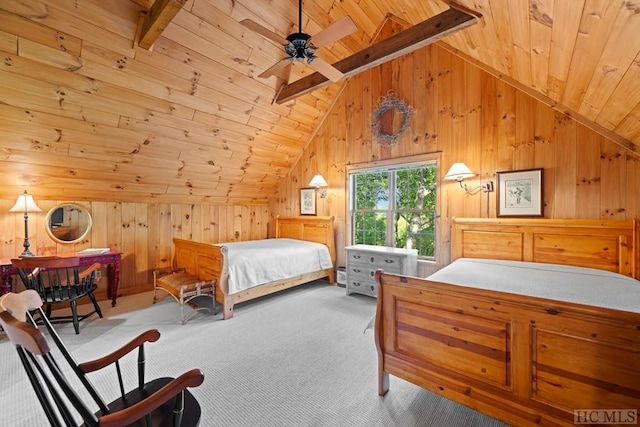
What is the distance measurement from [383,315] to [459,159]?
2.63m

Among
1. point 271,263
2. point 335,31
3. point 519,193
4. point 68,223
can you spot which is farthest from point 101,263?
point 519,193

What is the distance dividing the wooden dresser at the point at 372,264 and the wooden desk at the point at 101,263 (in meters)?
3.18

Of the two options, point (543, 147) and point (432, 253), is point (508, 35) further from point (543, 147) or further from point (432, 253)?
point (432, 253)

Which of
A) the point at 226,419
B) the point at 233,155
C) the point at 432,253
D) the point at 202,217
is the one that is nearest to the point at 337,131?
the point at 233,155

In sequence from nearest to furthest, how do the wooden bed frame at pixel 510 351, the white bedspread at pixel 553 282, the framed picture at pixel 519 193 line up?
1. the wooden bed frame at pixel 510 351
2. the white bedspread at pixel 553 282
3. the framed picture at pixel 519 193

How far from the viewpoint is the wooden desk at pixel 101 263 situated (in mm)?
2926

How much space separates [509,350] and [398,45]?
10.0 feet

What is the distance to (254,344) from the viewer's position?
2678 mm

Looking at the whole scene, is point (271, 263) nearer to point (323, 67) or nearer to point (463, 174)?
point (323, 67)

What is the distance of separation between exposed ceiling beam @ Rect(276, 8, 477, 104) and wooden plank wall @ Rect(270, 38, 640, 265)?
1.02 meters

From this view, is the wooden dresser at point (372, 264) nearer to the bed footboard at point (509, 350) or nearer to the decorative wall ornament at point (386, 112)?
the decorative wall ornament at point (386, 112)

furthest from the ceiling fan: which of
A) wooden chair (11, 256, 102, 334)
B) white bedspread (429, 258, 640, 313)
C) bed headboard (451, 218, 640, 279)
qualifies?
wooden chair (11, 256, 102, 334)

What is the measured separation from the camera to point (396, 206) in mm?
4363

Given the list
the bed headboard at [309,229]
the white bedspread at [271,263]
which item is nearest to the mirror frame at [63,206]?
the white bedspread at [271,263]
